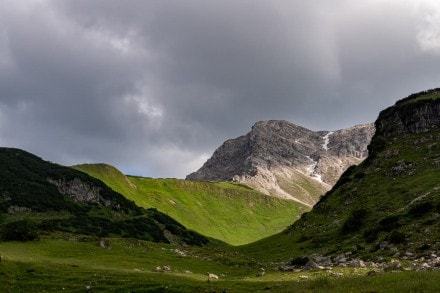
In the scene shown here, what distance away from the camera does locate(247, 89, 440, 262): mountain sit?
59.5 m

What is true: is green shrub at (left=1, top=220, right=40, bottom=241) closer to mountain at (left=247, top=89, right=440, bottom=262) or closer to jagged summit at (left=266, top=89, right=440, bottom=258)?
mountain at (left=247, top=89, right=440, bottom=262)

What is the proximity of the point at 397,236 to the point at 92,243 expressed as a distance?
57.3 m

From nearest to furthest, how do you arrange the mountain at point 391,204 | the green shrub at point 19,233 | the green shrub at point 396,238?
the green shrub at point 396,238
the mountain at point 391,204
the green shrub at point 19,233

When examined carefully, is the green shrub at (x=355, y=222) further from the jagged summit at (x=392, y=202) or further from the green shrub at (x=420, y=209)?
the green shrub at (x=420, y=209)

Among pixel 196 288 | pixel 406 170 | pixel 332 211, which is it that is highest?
pixel 406 170

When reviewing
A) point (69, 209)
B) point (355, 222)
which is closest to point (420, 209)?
point (355, 222)

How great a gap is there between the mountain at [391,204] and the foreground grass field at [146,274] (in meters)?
15.9

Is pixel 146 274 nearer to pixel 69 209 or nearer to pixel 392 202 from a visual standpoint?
pixel 392 202

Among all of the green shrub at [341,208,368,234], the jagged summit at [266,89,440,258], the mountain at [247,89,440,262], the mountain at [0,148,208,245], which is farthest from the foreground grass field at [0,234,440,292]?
the mountain at [0,148,208,245]

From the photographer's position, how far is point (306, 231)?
104000mm

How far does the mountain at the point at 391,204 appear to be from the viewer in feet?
195

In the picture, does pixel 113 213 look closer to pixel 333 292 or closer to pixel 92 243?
pixel 92 243

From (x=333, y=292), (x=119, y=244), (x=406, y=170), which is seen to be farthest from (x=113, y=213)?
(x=333, y=292)

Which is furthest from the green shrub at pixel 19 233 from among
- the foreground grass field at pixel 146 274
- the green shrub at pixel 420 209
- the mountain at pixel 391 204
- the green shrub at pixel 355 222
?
the green shrub at pixel 420 209
